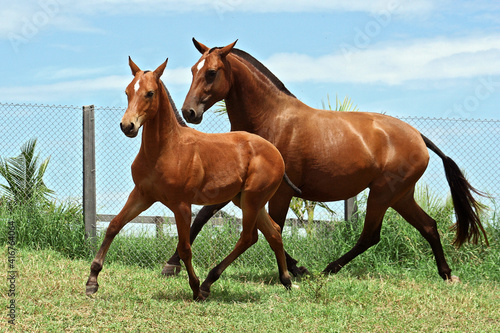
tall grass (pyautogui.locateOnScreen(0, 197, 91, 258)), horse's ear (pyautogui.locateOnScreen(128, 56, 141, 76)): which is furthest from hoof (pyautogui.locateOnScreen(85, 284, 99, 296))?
tall grass (pyautogui.locateOnScreen(0, 197, 91, 258))

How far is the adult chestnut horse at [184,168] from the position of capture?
4953mm

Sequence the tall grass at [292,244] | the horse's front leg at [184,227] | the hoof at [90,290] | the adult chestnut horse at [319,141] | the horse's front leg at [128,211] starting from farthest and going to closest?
the tall grass at [292,244]
the adult chestnut horse at [319,141]
the hoof at [90,290]
the horse's front leg at [128,211]
the horse's front leg at [184,227]

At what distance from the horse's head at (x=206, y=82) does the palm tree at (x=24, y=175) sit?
448 cm

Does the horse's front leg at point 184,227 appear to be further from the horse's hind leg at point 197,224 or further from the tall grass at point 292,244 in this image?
the tall grass at point 292,244

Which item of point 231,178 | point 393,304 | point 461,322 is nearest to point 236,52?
point 231,178

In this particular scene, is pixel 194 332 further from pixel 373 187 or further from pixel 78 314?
pixel 373 187

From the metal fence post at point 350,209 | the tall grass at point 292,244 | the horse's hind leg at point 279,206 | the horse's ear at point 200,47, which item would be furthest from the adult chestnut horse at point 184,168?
the metal fence post at point 350,209

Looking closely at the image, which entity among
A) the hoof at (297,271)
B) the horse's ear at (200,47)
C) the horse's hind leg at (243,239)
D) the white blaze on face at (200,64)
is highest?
the horse's ear at (200,47)

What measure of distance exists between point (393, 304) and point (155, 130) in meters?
2.82

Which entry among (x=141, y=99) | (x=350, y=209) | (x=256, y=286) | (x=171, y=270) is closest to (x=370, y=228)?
(x=256, y=286)

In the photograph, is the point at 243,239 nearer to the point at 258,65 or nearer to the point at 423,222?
the point at 258,65

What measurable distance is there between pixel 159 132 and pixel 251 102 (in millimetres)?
1670

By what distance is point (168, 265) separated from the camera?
23.4 feet

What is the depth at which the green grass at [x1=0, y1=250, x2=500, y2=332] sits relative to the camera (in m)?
4.77
